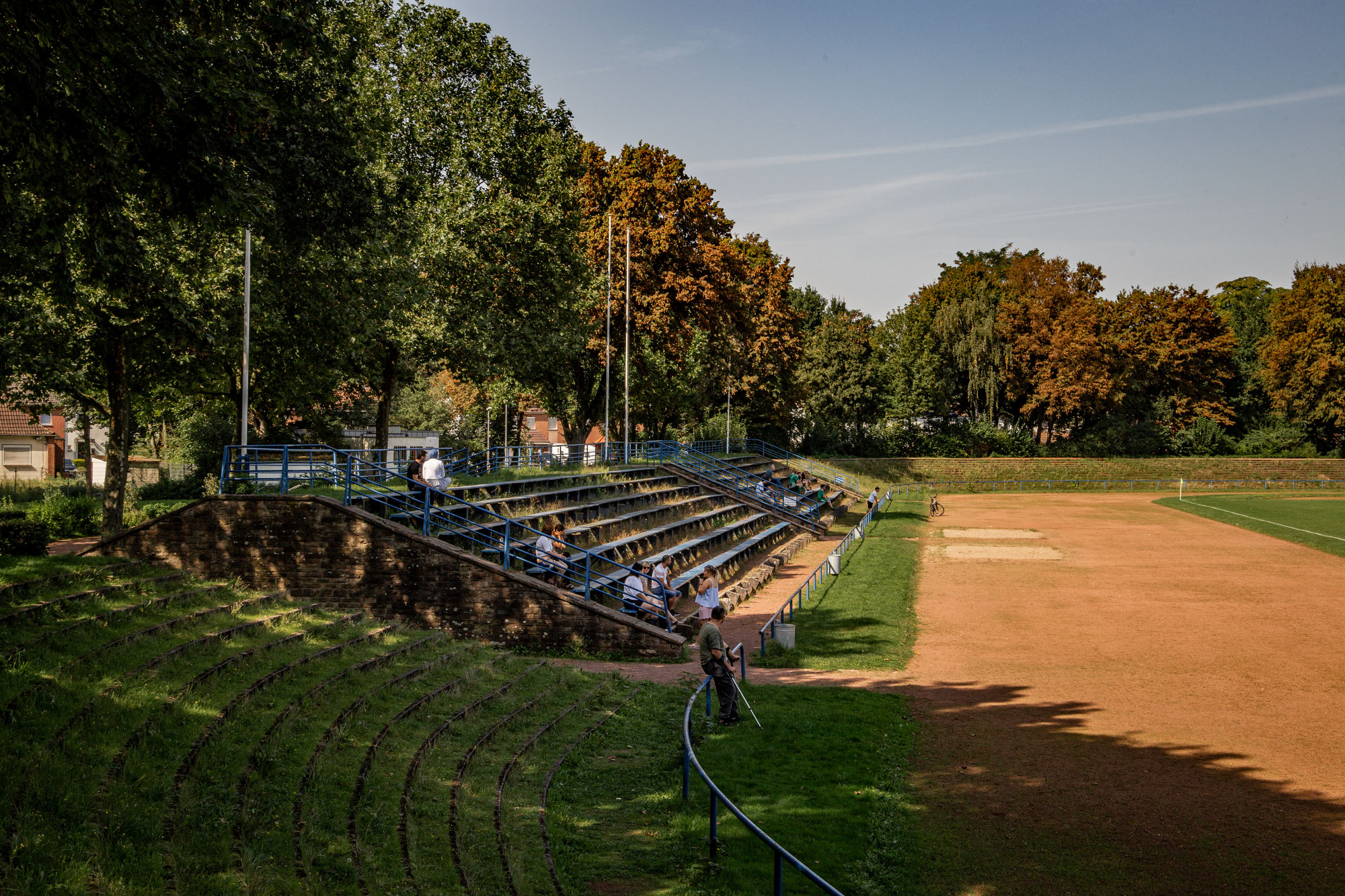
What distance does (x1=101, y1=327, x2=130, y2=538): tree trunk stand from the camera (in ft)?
77.0

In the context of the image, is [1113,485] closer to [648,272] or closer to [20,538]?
[648,272]

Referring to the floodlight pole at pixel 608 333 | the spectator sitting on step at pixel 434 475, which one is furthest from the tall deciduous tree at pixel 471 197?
the spectator sitting on step at pixel 434 475

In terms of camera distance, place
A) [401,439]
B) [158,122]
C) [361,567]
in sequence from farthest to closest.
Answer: [401,439], [361,567], [158,122]

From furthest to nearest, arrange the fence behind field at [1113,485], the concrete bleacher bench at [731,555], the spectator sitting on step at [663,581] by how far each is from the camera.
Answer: the fence behind field at [1113,485] < the concrete bleacher bench at [731,555] < the spectator sitting on step at [663,581]

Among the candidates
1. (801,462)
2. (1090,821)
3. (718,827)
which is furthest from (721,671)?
(801,462)

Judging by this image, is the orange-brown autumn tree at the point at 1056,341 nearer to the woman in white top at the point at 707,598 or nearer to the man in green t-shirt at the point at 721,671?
the woman in white top at the point at 707,598

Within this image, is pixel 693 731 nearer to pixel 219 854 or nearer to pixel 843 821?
pixel 843 821

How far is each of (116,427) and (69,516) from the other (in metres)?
8.09

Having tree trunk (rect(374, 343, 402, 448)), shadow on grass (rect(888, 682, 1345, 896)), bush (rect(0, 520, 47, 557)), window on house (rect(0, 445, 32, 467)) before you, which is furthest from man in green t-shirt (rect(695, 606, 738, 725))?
window on house (rect(0, 445, 32, 467))

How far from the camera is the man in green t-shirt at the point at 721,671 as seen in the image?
1340 cm

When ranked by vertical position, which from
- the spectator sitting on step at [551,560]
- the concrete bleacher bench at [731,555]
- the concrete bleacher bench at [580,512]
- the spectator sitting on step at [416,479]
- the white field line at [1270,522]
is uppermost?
the spectator sitting on step at [416,479]

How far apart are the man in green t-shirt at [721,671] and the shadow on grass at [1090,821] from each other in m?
2.80

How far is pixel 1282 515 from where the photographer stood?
48906 millimetres

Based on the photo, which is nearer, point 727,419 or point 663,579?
point 663,579
